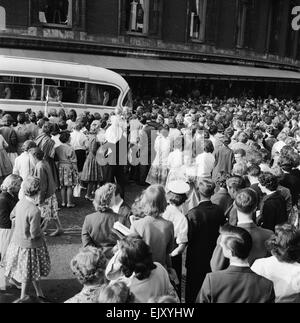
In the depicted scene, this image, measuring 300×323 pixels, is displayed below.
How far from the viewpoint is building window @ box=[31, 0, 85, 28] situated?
2306 cm

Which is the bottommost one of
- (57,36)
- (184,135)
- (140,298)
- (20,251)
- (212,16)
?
(20,251)

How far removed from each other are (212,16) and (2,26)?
12983 millimetres

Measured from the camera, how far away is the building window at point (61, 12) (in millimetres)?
23062

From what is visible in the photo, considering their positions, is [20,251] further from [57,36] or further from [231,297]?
[57,36]

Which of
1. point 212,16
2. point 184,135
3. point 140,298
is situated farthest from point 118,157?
point 212,16

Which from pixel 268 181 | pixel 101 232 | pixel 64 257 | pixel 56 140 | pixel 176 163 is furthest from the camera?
pixel 56 140

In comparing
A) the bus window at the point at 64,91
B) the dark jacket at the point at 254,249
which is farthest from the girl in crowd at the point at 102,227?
the bus window at the point at 64,91

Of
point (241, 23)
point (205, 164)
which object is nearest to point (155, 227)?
point (205, 164)

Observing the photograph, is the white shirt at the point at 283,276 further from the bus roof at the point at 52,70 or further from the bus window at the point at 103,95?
the bus window at the point at 103,95

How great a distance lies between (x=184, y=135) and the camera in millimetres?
10297

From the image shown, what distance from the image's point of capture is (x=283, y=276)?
4180mm

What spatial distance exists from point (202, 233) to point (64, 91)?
12.0 meters

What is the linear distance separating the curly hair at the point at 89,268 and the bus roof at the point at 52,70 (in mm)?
12432

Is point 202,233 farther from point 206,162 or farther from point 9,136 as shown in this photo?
point 9,136
